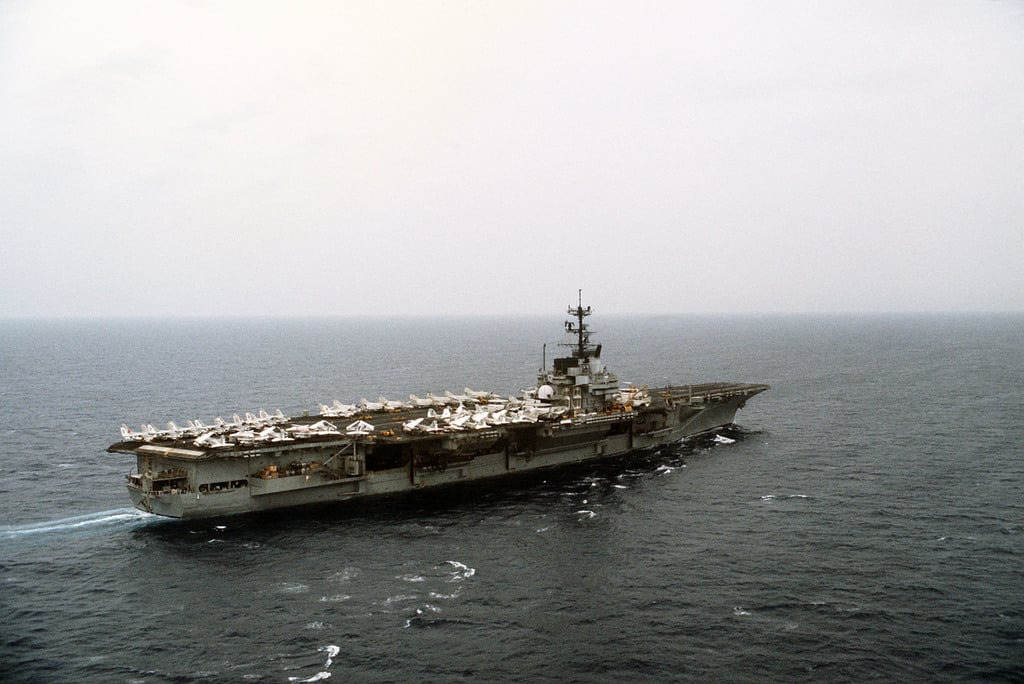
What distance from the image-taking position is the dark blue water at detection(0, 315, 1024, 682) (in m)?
24.1

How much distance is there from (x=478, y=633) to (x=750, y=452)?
113 ft

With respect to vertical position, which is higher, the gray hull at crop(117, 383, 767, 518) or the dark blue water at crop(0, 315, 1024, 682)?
the gray hull at crop(117, 383, 767, 518)

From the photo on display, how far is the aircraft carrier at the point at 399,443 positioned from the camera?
38.6 meters

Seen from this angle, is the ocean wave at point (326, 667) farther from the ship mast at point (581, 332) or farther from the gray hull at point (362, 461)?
→ the ship mast at point (581, 332)

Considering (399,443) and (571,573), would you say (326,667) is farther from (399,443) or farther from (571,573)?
(399,443)

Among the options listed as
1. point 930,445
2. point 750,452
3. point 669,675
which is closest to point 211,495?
point 669,675

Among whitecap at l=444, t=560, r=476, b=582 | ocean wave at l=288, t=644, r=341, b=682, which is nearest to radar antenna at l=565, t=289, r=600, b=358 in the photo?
whitecap at l=444, t=560, r=476, b=582

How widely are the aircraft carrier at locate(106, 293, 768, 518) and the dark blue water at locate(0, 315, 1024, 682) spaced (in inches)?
69.5

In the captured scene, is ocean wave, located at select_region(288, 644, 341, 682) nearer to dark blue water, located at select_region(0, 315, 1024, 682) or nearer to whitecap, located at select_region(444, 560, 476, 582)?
dark blue water, located at select_region(0, 315, 1024, 682)

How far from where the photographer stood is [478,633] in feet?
85.8

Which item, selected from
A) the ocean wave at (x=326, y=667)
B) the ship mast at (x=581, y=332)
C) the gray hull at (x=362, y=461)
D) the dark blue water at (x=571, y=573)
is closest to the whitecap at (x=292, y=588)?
the dark blue water at (x=571, y=573)

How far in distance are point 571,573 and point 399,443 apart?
1521 centimetres

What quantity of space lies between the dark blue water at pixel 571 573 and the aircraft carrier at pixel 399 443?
1765mm

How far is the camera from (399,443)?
43.3 meters
